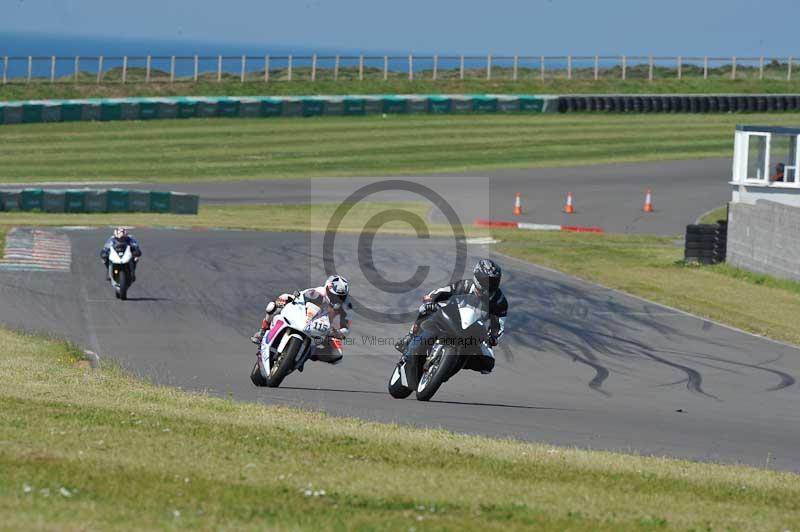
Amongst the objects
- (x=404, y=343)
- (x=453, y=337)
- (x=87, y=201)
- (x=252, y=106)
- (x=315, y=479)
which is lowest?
(x=315, y=479)

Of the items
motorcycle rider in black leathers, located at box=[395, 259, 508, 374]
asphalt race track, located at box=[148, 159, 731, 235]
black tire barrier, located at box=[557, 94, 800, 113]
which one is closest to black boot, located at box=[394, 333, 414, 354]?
motorcycle rider in black leathers, located at box=[395, 259, 508, 374]

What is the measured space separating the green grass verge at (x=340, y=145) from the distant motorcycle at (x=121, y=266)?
80.3 ft

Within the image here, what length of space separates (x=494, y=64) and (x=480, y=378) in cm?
6799

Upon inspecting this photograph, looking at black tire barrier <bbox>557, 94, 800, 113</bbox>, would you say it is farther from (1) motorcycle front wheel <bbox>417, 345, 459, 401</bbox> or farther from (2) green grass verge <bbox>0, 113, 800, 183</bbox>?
(1) motorcycle front wheel <bbox>417, 345, 459, 401</bbox>

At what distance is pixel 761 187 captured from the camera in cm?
3375

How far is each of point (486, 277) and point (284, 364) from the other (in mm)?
2828

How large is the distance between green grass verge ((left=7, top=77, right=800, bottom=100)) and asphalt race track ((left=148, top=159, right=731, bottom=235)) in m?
19.5

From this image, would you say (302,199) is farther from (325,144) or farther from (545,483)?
(545,483)

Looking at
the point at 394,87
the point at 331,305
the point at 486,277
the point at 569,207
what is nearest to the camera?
the point at 486,277

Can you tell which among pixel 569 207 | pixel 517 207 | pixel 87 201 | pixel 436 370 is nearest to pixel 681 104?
pixel 569 207

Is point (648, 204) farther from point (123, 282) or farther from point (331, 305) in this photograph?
point (331, 305)

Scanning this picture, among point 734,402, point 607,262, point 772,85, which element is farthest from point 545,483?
point 772,85

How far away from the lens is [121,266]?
23375 millimetres

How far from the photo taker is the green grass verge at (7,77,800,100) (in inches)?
2549
